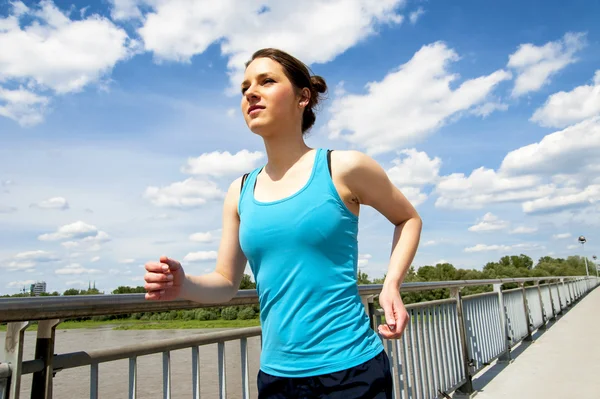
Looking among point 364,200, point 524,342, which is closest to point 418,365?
point 364,200

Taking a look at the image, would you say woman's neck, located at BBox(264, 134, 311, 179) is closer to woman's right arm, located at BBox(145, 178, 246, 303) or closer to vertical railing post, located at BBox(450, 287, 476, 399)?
woman's right arm, located at BBox(145, 178, 246, 303)

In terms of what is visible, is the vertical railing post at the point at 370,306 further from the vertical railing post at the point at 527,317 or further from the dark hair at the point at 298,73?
the vertical railing post at the point at 527,317

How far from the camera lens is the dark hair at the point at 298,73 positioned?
1552 mm

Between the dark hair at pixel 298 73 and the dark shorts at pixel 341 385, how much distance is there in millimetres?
884

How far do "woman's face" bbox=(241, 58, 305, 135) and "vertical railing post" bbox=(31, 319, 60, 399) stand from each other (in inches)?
Result: 31.9

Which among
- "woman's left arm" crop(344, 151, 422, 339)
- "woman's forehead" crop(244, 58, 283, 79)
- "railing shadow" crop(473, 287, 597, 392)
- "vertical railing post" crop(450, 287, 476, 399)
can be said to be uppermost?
"woman's forehead" crop(244, 58, 283, 79)

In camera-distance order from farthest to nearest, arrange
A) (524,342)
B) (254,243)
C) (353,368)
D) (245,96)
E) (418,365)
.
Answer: (524,342)
(418,365)
(245,96)
(254,243)
(353,368)

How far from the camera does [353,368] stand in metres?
1.25

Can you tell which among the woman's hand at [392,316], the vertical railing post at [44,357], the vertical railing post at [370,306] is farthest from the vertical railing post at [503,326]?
the vertical railing post at [44,357]

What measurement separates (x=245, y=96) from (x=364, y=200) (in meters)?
0.50

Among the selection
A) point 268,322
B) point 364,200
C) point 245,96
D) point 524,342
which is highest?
point 245,96

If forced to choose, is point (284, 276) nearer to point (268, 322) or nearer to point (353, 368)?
point (268, 322)

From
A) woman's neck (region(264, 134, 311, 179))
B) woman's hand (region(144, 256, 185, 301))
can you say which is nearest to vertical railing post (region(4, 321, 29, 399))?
woman's hand (region(144, 256, 185, 301))

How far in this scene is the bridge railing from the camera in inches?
49.6
